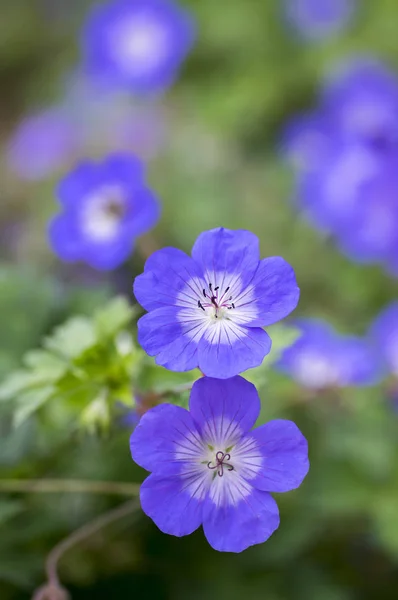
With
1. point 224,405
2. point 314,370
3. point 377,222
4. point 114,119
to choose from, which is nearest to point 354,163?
point 377,222

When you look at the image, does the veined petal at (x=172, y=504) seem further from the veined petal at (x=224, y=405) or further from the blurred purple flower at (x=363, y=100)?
the blurred purple flower at (x=363, y=100)

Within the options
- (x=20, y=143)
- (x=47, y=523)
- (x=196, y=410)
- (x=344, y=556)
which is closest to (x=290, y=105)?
(x=20, y=143)

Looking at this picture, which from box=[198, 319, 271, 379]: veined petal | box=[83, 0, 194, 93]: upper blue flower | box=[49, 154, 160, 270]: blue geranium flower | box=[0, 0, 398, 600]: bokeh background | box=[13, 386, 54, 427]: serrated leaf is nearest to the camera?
box=[198, 319, 271, 379]: veined petal

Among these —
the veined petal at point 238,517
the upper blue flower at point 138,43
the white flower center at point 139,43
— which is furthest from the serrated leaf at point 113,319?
the white flower center at point 139,43

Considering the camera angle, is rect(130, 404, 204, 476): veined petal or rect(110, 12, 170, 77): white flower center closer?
rect(130, 404, 204, 476): veined petal

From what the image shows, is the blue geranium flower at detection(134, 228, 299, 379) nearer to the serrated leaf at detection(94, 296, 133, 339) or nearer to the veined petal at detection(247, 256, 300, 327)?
the veined petal at detection(247, 256, 300, 327)

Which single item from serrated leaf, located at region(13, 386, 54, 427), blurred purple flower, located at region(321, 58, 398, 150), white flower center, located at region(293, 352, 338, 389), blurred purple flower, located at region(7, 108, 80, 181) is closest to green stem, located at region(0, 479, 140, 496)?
serrated leaf, located at region(13, 386, 54, 427)

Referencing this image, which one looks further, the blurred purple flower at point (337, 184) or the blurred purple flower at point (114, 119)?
the blurred purple flower at point (114, 119)
